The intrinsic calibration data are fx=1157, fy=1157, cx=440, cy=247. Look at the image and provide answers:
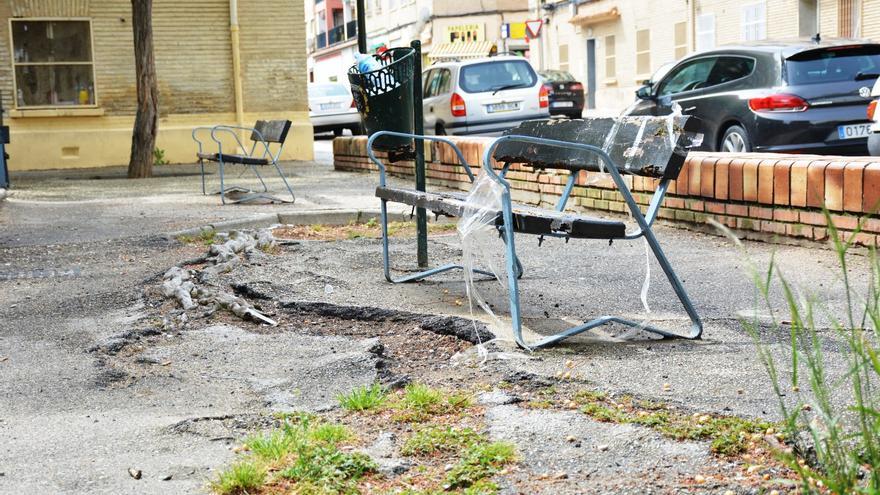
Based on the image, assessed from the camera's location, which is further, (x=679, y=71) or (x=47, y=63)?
(x=47, y=63)

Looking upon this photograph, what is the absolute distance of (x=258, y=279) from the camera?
6.53m

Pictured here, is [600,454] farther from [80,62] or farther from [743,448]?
[80,62]

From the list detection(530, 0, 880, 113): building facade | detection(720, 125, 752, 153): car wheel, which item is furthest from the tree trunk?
detection(530, 0, 880, 113): building facade

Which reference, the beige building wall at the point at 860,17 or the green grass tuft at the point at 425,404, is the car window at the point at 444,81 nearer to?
the beige building wall at the point at 860,17

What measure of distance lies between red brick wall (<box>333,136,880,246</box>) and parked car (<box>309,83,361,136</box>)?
697 inches

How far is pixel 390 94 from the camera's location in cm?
660

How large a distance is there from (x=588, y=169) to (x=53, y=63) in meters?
16.2

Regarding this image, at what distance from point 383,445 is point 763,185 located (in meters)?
4.73

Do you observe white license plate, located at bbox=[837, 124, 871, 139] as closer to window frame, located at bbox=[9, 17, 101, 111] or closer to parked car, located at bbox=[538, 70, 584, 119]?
window frame, located at bbox=[9, 17, 101, 111]

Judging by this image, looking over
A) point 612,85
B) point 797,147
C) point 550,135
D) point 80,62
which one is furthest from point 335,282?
point 612,85

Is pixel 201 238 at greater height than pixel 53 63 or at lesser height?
lesser

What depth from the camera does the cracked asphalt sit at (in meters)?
3.45

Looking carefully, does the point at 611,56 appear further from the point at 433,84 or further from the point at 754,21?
the point at 433,84

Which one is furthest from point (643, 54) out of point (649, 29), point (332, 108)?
point (332, 108)
